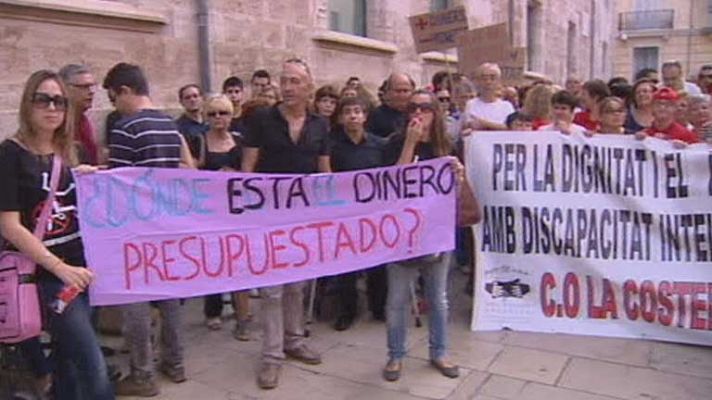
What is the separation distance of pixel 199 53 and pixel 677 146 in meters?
4.54

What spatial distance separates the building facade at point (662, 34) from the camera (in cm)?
3725

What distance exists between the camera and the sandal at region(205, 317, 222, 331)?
16.9 feet

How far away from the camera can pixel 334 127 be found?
494cm

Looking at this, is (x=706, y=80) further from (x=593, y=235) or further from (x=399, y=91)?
(x=399, y=91)

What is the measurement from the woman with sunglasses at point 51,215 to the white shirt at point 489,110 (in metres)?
3.69

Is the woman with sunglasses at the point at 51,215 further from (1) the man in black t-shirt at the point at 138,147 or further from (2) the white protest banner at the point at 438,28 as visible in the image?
(2) the white protest banner at the point at 438,28

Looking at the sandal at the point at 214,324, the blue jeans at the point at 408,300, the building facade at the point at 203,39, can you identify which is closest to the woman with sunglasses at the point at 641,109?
the blue jeans at the point at 408,300

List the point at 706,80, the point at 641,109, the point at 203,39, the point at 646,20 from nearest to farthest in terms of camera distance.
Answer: the point at 641,109
the point at 203,39
the point at 706,80
the point at 646,20

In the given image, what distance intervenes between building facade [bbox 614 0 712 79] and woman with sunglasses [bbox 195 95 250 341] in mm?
36277

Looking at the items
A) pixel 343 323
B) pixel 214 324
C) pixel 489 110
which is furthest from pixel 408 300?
pixel 489 110

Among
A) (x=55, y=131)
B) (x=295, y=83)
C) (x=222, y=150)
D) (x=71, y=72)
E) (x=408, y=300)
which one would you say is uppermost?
(x=71, y=72)

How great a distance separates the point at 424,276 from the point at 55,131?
2.20 metres

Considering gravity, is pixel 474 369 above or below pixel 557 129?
below

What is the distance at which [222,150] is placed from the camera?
492 centimetres
